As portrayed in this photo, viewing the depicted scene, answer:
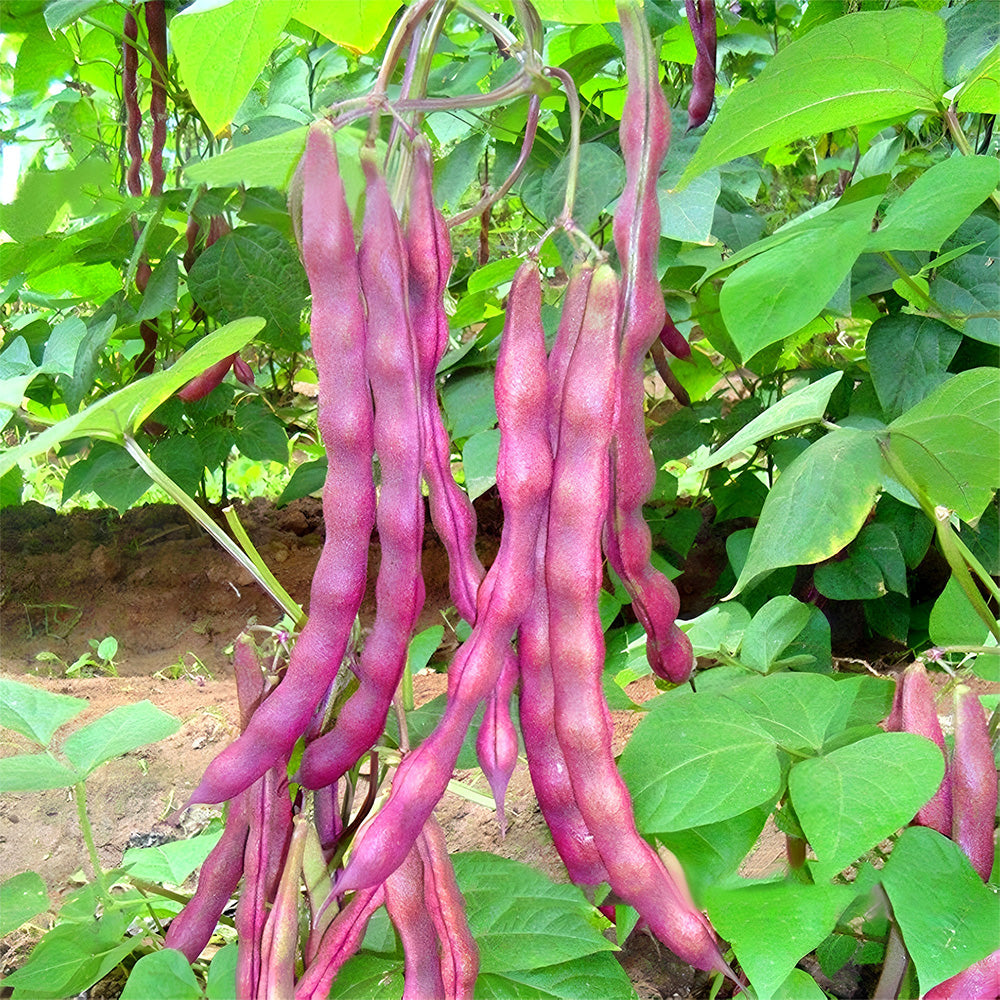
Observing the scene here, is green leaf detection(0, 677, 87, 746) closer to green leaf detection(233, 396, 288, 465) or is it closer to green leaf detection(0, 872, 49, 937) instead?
green leaf detection(0, 872, 49, 937)

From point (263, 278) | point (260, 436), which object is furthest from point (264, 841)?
point (260, 436)

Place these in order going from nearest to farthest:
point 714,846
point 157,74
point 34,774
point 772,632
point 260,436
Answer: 1. point 714,846
2. point 34,774
3. point 772,632
4. point 157,74
5. point 260,436

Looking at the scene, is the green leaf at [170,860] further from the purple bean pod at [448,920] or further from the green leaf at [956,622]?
the green leaf at [956,622]

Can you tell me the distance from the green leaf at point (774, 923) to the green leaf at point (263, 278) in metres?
1.02

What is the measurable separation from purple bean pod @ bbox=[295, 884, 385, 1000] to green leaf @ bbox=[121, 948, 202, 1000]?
80 mm

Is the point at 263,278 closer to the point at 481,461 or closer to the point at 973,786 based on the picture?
the point at 481,461


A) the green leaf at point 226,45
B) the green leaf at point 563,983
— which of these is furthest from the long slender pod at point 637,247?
the green leaf at point 563,983

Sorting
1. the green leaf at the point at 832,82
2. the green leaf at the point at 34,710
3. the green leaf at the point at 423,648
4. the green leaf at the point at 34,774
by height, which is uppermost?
the green leaf at the point at 832,82

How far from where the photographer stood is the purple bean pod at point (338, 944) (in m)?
0.70

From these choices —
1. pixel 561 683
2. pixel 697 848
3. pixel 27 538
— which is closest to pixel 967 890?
pixel 697 848

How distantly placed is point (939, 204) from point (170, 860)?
919mm

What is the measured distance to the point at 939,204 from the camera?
0.89 meters

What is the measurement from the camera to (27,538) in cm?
263

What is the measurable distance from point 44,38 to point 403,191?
1590 mm
